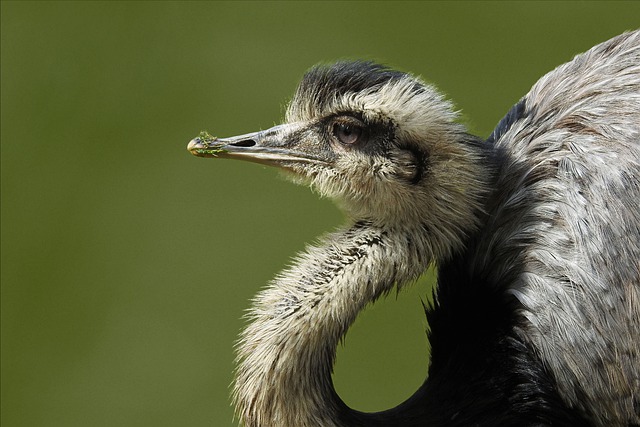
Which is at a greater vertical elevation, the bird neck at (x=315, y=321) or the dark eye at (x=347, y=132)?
the dark eye at (x=347, y=132)

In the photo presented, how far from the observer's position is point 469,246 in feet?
9.46

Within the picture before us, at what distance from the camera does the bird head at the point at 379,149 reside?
272cm

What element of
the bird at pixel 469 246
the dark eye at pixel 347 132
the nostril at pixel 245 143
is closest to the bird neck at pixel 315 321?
the bird at pixel 469 246

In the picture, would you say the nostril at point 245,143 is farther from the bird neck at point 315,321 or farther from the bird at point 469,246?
the bird neck at point 315,321

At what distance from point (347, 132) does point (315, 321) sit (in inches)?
17.0

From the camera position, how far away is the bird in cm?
264

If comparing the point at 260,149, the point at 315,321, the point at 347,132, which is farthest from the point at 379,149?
the point at 315,321

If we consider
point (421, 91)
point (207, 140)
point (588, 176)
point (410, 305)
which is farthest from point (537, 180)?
point (410, 305)

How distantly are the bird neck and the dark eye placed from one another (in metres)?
0.19

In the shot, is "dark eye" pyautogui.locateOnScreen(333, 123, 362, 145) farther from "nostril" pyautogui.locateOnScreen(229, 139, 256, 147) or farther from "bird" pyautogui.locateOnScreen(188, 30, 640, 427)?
"nostril" pyautogui.locateOnScreen(229, 139, 256, 147)

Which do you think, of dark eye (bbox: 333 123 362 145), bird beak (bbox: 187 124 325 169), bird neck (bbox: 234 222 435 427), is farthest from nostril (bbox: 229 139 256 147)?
bird neck (bbox: 234 222 435 427)

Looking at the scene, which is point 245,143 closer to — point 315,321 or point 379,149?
point 379,149

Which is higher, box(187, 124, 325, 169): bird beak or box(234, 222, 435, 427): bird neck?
box(187, 124, 325, 169): bird beak

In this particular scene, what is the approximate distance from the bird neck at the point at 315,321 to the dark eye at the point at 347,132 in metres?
0.19
